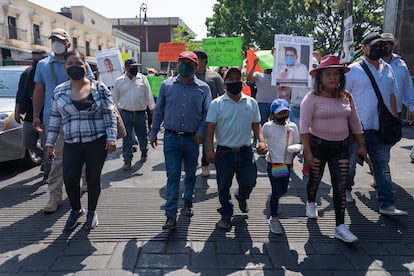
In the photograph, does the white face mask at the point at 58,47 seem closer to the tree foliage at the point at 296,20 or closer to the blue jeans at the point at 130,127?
the blue jeans at the point at 130,127

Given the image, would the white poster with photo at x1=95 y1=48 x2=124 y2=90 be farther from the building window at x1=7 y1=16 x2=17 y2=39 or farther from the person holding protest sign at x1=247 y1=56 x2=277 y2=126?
the building window at x1=7 y1=16 x2=17 y2=39

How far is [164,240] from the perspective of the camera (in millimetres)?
3709

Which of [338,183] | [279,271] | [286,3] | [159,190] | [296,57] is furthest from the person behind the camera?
[286,3]

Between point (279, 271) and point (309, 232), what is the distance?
93 cm

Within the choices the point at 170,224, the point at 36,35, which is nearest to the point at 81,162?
the point at 170,224

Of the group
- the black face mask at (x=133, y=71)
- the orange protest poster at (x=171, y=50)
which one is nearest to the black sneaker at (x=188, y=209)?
the black face mask at (x=133, y=71)

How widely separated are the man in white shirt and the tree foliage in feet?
67.9

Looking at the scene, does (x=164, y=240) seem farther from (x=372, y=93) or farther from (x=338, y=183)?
(x=372, y=93)

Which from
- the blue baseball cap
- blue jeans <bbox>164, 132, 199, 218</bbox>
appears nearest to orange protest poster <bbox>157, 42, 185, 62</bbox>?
blue jeans <bbox>164, 132, 199, 218</bbox>

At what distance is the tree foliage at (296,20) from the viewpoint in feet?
84.0

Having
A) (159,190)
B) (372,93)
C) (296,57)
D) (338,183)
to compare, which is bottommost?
(159,190)

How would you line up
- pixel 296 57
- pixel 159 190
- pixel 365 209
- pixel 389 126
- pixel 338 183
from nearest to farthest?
1. pixel 338 183
2. pixel 389 126
3. pixel 365 209
4. pixel 159 190
5. pixel 296 57

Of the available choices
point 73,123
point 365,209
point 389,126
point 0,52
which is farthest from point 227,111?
point 0,52

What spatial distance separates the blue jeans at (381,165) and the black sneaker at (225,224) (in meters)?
1.87
